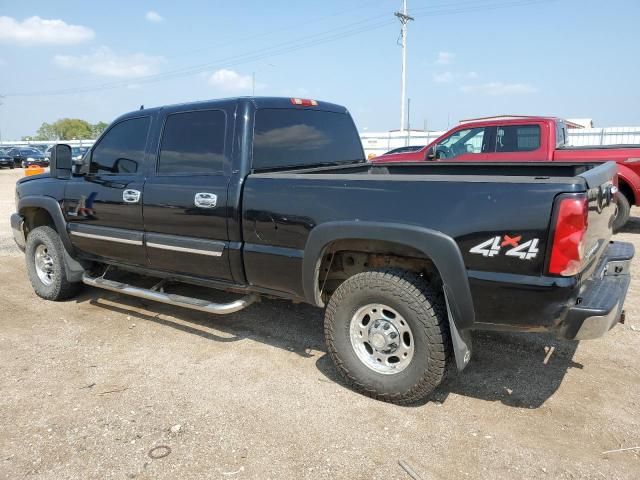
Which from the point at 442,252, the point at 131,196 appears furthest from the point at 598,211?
the point at 131,196

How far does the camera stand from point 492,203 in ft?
8.57

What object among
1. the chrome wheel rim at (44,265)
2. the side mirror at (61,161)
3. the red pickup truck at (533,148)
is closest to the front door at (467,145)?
the red pickup truck at (533,148)

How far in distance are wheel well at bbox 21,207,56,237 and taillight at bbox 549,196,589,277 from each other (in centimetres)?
486

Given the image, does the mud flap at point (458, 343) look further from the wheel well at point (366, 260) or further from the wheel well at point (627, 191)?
the wheel well at point (627, 191)

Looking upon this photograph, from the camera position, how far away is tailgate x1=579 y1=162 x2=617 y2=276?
2.71 meters

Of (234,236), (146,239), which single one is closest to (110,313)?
(146,239)

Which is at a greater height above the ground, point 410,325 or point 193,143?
point 193,143

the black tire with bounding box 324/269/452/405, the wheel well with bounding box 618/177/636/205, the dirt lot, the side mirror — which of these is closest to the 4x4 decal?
the black tire with bounding box 324/269/452/405

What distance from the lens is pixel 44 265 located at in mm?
5395

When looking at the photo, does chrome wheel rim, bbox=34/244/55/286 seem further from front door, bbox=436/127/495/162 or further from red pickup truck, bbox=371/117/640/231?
front door, bbox=436/127/495/162

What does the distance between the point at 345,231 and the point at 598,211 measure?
4.82 ft

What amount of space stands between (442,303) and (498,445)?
0.83 meters

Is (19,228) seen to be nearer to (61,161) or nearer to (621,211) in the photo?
(61,161)

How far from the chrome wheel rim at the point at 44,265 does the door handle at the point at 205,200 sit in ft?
8.22
